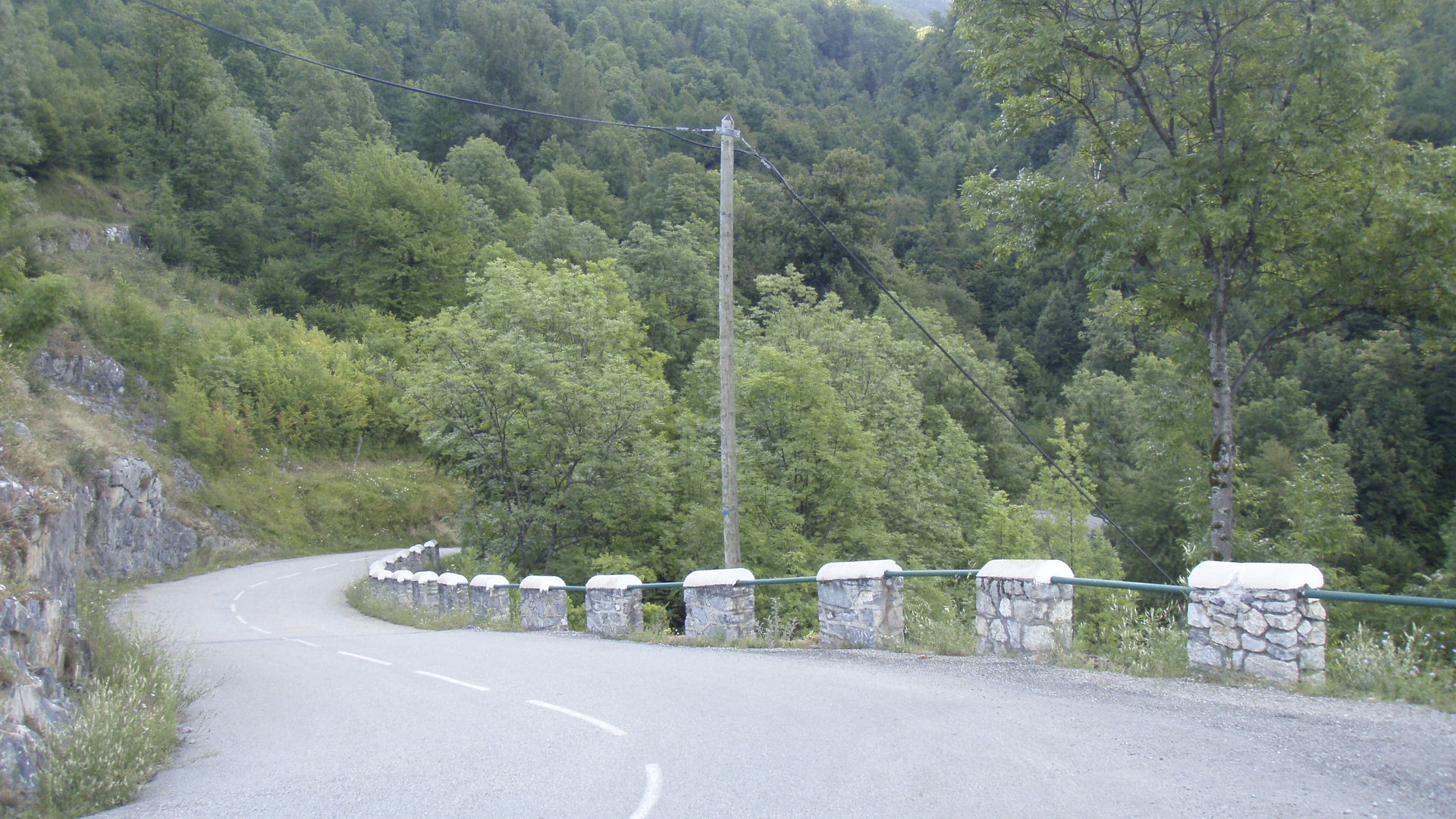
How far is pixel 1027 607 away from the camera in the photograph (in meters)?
9.11

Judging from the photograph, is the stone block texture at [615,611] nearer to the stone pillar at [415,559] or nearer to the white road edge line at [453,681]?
the white road edge line at [453,681]

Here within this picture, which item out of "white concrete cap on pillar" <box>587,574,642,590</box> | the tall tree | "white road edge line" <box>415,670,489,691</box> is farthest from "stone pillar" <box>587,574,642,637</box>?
the tall tree

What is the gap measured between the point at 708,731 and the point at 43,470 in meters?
8.10

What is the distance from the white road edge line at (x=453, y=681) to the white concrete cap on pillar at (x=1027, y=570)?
203 inches

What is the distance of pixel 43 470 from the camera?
10398 mm

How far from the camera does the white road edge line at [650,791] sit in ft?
17.5

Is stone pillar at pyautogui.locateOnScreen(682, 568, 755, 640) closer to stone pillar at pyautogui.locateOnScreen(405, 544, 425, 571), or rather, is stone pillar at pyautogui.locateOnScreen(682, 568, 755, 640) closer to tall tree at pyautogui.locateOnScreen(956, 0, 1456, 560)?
tall tree at pyautogui.locateOnScreen(956, 0, 1456, 560)

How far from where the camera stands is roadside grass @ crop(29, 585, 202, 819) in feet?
20.9

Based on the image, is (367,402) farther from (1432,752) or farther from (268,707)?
(1432,752)

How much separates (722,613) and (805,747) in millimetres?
6509

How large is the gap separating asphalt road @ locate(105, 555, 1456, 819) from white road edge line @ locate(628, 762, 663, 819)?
3 centimetres

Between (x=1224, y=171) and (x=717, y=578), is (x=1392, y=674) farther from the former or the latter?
(x=1224, y=171)

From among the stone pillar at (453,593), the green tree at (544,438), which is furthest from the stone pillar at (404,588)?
the green tree at (544,438)

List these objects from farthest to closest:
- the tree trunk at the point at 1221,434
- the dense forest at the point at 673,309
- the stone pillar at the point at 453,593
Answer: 1. the stone pillar at the point at 453,593
2. the dense forest at the point at 673,309
3. the tree trunk at the point at 1221,434
